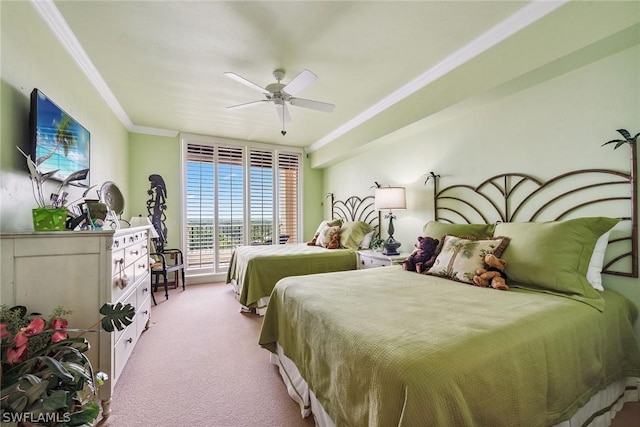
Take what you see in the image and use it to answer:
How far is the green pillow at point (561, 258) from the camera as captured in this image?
160cm

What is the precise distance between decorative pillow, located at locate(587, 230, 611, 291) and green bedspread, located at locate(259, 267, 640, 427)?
0.10 meters

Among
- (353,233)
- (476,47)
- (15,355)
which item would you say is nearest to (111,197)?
(15,355)

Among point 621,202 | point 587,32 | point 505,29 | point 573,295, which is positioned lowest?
point 573,295

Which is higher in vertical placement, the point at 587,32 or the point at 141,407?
the point at 587,32

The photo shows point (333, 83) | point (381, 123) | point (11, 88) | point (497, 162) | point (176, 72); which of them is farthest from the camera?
point (381, 123)

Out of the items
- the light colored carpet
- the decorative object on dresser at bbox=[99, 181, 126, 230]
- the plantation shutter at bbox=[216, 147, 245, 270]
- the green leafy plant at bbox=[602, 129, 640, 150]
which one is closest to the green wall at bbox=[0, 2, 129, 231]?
the decorative object on dresser at bbox=[99, 181, 126, 230]

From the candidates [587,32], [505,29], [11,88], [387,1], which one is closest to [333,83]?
[387,1]

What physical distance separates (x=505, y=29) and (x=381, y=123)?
63.4 inches

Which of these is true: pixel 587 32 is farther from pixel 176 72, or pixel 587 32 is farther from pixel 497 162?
pixel 176 72

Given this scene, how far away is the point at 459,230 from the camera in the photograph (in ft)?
8.11

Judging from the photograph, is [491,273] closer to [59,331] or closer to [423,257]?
[423,257]

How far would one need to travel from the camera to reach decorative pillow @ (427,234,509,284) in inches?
77.3

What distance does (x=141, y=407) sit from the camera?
1723 mm

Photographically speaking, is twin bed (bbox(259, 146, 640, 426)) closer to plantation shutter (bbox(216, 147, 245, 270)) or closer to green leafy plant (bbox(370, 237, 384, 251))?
green leafy plant (bbox(370, 237, 384, 251))
